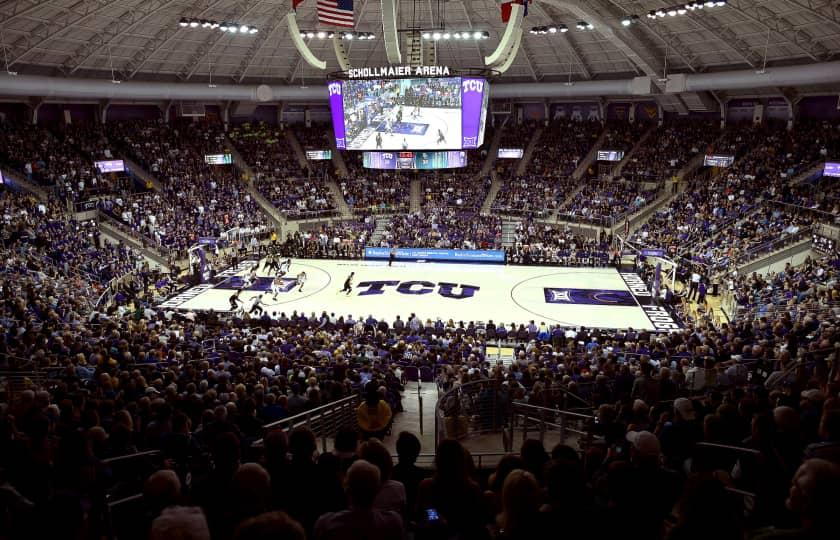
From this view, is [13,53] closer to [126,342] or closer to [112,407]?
[126,342]

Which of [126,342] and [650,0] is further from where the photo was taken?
[650,0]

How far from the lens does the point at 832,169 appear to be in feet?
104

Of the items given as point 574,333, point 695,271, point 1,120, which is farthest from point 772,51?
point 1,120

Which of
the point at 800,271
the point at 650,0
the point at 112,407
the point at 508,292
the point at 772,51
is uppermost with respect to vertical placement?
the point at 650,0

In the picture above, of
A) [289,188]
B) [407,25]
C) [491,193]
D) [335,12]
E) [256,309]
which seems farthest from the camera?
[491,193]

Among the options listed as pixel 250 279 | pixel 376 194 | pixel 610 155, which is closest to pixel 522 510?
pixel 250 279

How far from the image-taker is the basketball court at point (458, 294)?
89.0ft

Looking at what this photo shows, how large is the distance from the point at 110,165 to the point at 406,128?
20654 millimetres

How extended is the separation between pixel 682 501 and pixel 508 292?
27.8 metres

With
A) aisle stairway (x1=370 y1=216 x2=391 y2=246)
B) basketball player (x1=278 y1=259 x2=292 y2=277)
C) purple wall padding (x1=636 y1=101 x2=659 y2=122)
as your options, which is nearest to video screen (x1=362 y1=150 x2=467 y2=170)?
aisle stairway (x1=370 y1=216 x2=391 y2=246)

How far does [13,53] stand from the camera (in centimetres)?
3228

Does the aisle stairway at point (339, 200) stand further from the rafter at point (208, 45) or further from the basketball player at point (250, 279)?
the rafter at point (208, 45)

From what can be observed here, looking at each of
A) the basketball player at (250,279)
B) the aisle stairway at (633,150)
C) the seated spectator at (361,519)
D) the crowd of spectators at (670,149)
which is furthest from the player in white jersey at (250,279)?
the seated spectator at (361,519)

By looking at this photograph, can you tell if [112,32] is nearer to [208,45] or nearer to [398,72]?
[208,45]
